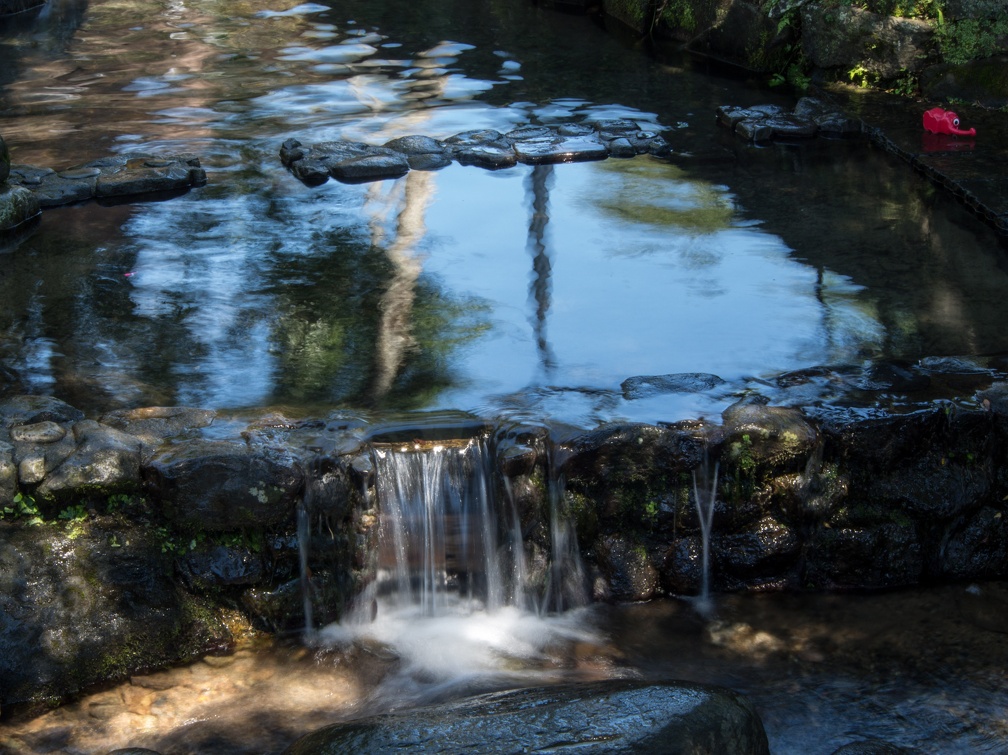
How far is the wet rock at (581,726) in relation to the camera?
11.5ft

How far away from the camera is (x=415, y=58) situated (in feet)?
42.8

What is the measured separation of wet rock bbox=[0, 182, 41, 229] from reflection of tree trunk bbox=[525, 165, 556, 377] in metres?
3.36

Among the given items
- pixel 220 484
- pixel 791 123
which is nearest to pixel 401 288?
pixel 220 484

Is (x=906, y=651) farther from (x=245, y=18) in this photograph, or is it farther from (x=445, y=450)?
(x=245, y=18)

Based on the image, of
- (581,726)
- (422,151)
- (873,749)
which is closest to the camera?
(581,726)

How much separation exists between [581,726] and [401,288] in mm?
3472

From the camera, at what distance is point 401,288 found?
21.4 ft

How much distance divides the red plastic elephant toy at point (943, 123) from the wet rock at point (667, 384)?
476cm

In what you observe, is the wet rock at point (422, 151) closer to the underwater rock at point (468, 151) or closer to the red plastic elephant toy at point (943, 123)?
the underwater rock at point (468, 151)

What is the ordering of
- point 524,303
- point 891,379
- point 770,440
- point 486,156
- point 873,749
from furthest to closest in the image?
point 486,156, point 524,303, point 891,379, point 770,440, point 873,749

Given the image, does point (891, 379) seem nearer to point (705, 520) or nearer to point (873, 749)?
point (705, 520)

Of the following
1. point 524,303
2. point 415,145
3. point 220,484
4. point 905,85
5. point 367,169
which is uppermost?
point 905,85

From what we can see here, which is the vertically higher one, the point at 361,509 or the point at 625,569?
the point at 361,509

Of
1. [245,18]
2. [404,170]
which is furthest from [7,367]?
[245,18]
